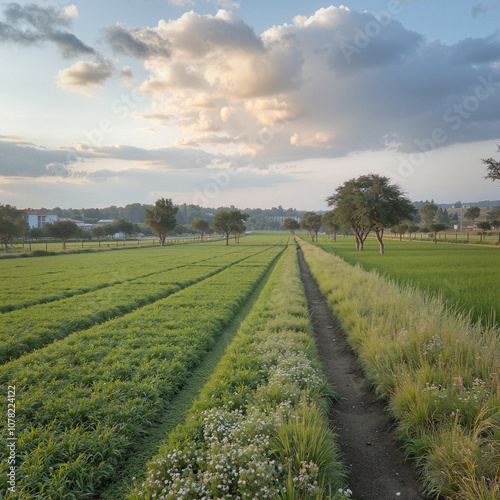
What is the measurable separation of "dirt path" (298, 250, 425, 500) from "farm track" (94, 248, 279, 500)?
327cm

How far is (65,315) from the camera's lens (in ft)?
42.8

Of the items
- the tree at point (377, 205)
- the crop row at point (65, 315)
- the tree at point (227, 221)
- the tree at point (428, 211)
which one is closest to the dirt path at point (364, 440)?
the crop row at point (65, 315)

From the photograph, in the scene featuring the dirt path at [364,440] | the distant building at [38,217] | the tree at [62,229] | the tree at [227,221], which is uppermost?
the distant building at [38,217]

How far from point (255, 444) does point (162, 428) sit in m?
2.40

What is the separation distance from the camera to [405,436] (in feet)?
16.9

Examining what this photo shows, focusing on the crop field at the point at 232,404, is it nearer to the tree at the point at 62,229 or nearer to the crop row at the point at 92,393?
the crop row at the point at 92,393

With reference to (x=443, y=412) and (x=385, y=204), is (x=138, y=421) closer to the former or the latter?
(x=443, y=412)

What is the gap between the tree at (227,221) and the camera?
87.3 meters

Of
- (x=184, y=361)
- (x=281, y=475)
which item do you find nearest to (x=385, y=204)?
(x=184, y=361)

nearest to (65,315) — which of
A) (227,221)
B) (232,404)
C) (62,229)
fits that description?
(232,404)

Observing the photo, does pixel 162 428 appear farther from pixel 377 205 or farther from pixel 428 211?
pixel 428 211

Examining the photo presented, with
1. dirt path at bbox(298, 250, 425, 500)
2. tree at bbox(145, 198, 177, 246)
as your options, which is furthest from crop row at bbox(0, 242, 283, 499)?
tree at bbox(145, 198, 177, 246)

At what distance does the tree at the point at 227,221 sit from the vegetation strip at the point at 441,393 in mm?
79028

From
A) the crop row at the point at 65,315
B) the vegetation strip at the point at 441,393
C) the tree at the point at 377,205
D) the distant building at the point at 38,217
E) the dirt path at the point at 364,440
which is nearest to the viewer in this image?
the vegetation strip at the point at 441,393
